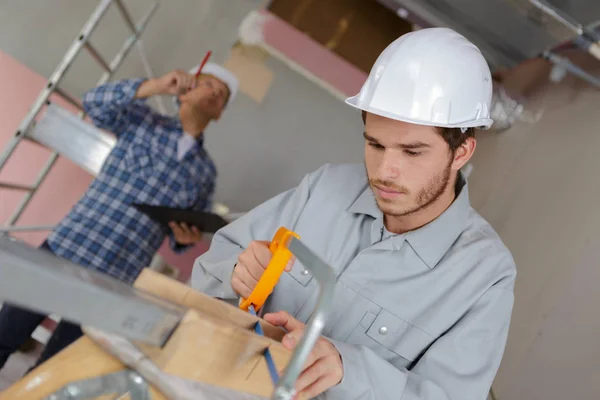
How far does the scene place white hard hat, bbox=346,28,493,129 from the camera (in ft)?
2.67

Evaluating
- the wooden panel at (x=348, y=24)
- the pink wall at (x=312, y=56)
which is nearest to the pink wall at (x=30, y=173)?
the pink wall at (x=312, y=56)

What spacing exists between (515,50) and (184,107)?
1.24 meters

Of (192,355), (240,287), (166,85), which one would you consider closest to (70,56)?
(166,85)

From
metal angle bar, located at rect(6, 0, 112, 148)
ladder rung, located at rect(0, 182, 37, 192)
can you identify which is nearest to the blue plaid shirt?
metal angle bar, located at rect(6, 0, 112, 148)

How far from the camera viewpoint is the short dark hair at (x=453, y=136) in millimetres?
845

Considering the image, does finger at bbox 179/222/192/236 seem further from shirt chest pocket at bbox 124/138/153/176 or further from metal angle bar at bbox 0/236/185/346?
metal angle bar at bbox 0/236/185/346

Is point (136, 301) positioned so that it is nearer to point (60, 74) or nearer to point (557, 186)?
point (557, 186)

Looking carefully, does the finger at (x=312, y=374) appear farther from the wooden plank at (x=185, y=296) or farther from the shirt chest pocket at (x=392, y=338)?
the shirt chest pocket at (x=392, y=338)

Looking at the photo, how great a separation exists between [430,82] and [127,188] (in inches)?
47.2

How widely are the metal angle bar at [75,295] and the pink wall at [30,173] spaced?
6.02ft

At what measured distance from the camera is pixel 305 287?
939 mm

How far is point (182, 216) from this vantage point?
1.62m

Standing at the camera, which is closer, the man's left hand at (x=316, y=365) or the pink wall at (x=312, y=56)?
the man's left hand at (x=316, y=365)

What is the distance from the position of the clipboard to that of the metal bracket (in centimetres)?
112
